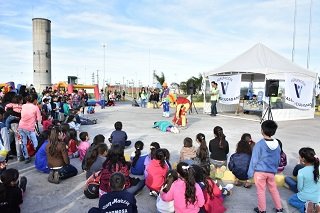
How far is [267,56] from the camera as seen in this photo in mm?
14438

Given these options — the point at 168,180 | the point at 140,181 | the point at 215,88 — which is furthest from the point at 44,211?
the point at 215,88

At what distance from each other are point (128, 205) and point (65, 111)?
912 centimetres

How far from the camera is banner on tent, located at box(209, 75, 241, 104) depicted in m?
13.8

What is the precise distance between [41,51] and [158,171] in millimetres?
32924

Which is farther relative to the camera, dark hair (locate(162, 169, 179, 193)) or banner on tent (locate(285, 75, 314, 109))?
banner on tent (locate(285, 75, 314, 109))

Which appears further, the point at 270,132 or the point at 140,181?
the point at 140,181

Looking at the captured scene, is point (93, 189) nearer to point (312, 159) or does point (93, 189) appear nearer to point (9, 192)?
point (9, 192)

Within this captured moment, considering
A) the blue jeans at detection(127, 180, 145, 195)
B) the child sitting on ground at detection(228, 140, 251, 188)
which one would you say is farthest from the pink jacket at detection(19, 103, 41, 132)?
the child sitting on ground at detection(228, 140, 251, 188)

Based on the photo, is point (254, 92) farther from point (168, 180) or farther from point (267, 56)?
point (168, 180)

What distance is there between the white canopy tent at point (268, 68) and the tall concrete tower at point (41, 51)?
24439mm

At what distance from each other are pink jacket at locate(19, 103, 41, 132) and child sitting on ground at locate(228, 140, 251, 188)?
4.34 metres

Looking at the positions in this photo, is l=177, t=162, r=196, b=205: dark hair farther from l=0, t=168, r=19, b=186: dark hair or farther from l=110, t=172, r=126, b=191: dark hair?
l=0, t=168, r=19, b=186: dark hair

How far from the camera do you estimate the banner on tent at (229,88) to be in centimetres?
1381

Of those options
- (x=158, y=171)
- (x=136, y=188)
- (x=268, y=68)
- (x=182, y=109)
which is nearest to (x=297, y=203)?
(x=158, y=171)
